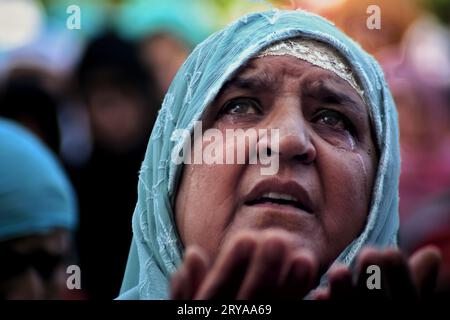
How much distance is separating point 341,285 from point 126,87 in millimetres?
1940

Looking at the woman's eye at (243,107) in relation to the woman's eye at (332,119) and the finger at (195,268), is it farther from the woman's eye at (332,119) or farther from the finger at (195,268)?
the finger at (195,268)

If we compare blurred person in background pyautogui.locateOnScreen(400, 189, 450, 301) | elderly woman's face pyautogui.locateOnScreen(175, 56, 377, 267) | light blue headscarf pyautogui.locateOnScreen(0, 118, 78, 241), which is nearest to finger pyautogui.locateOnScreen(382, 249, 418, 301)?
elderly woman's face pyautogui.locateOnScreen(175, 56, 377, 267)

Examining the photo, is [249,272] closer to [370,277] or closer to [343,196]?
[370,277]

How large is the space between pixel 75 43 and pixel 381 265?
2.35 meters

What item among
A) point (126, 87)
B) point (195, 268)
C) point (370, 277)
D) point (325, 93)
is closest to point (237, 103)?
point (325, 93)

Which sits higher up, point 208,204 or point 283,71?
point 283,71

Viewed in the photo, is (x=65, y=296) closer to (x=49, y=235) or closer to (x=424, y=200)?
(x=49, y=235)

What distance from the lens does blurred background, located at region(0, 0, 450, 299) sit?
111 inches

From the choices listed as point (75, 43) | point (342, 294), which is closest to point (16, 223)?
point (342, 294)

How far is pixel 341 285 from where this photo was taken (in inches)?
→ 51.8

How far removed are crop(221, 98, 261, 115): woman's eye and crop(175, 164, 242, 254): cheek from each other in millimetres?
131

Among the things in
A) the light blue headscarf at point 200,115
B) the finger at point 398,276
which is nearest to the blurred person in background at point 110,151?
the light blue headscarf at point 200,115

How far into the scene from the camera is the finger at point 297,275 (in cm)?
128

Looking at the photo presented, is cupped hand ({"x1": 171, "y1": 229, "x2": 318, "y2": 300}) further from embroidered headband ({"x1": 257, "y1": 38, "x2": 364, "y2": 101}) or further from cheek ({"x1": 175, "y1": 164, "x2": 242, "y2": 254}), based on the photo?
embroidered headband ({"x1": 257, "y1": 38, "x2": 364, "y2": 101})
